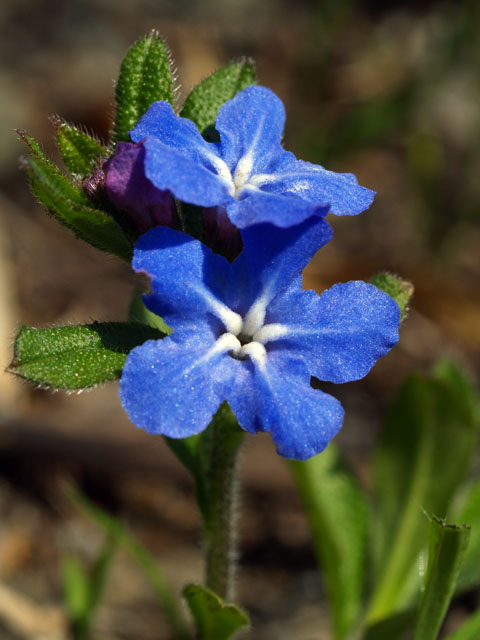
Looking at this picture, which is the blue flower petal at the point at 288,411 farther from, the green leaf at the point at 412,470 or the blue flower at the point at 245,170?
the green leaf at the point at 412,470

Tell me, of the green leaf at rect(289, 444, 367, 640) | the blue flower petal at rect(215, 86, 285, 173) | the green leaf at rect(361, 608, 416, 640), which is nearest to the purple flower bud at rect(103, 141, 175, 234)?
the blue flower petal at rect(215, 86, 285, 173)

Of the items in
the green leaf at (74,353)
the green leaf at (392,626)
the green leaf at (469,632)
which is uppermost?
the green leaf at (74,353)

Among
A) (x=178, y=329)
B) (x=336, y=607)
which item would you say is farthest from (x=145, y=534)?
(x=178, y=329)

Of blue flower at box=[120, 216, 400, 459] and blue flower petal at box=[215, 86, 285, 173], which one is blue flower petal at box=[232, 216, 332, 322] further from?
blue flower petal at box=[215, 86, 285, 173]

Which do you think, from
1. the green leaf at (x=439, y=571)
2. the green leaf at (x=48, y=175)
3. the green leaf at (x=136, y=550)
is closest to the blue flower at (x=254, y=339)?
the green leaf at (x=48, y=175)

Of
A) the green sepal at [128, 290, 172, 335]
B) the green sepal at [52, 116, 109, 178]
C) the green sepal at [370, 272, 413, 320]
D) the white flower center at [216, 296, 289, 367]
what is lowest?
the green sepal at [128, 290, 172, 335]

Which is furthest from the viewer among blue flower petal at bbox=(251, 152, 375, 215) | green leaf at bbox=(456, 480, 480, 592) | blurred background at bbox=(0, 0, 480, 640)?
blurred background at bbox=(0, 0, 480, 640)

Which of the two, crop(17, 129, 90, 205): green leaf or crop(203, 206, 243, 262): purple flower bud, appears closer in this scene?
crop(17, 129, 90, 205): green leaf

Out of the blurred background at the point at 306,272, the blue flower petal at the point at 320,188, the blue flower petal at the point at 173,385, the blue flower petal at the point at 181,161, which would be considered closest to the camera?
the blue flower petal at the point at 173,385
